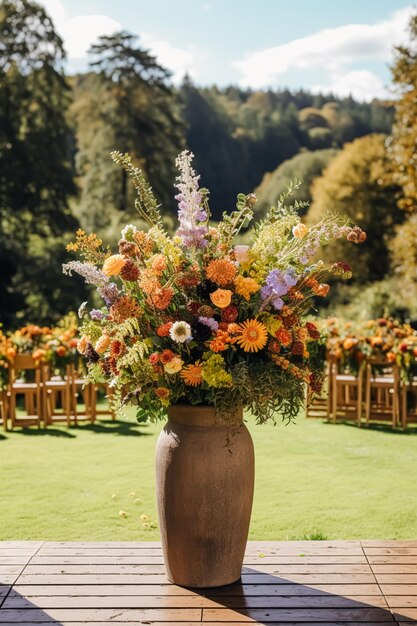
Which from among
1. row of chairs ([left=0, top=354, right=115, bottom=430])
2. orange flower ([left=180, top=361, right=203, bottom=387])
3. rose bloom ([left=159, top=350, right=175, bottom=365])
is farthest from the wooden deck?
row of chairs ([left=0, top=354, right=115, bottom=430])

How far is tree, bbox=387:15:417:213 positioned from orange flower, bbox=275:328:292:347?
15.0m

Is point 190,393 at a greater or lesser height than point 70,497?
greater

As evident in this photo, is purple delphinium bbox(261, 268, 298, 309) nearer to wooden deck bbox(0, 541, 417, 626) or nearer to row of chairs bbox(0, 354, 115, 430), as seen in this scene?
wooden deck bbox(0, 541, 417, 626)

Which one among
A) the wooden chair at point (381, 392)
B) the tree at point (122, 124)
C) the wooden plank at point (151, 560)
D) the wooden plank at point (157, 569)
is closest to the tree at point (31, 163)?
the tree at point (122, 124)

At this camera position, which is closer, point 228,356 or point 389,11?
point 228,356

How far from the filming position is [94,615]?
3.76 m

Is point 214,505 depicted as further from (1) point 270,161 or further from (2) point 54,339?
(1) point 270,161

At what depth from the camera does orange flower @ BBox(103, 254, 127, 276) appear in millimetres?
4043

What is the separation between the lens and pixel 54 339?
1209cm

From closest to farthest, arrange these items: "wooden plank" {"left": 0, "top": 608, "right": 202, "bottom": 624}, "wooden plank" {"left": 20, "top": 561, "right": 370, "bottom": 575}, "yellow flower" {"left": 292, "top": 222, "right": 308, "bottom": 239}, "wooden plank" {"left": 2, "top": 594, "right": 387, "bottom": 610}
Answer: "wooden plank" {"left": 0, "top": 608, "right": 202, "bottom": 624}, "wooden plank" {"left": 2, "top": 594, "right": 387, "bottom": 610}, "yellow flower" {"left": 292, "top": 222, "right": 308, "bottom": 239}, "wooden plank" {"left": 20, "top": 561, "right": 370, "bottom": 575}

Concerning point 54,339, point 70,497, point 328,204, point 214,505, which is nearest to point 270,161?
point 328,204

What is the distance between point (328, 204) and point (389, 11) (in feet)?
50.5

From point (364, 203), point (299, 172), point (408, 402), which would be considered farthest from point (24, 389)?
point (299, 172)

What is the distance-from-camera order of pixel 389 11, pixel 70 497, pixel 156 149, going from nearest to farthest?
1. pixel 70 497
2. pixel 389 11
3. pixel 156 149
